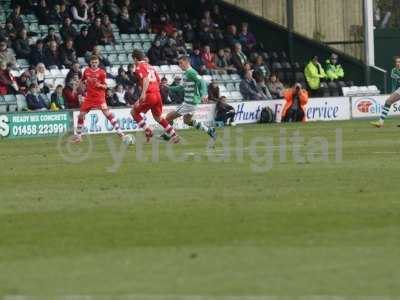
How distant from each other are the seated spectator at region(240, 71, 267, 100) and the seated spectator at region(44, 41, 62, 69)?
7.38m

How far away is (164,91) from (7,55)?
536 centimetres

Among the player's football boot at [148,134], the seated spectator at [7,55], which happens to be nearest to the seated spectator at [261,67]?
the seated spectator at [7,55]

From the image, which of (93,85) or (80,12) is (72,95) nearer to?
(80,12)


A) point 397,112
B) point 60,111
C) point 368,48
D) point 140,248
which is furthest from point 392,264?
point 368,48

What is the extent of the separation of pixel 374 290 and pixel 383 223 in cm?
407

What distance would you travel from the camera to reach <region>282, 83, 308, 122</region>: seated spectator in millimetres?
44719

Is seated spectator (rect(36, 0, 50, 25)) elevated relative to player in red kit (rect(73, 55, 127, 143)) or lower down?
elevated

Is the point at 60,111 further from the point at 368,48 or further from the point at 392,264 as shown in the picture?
the point at 392,264

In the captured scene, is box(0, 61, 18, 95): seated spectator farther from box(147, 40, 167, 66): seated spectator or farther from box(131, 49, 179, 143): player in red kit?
box(131, 49, 179, 143): player in red kit

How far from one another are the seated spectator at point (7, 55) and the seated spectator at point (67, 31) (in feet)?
8.67

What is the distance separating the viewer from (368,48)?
173 ft

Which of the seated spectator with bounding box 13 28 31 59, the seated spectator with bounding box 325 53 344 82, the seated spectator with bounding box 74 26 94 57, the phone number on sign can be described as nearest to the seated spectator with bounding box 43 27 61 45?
the seated spectator with bounding box 13 28 31 59

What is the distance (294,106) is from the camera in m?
45.0

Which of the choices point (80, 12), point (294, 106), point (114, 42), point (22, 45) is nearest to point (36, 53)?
point (22, 45)
